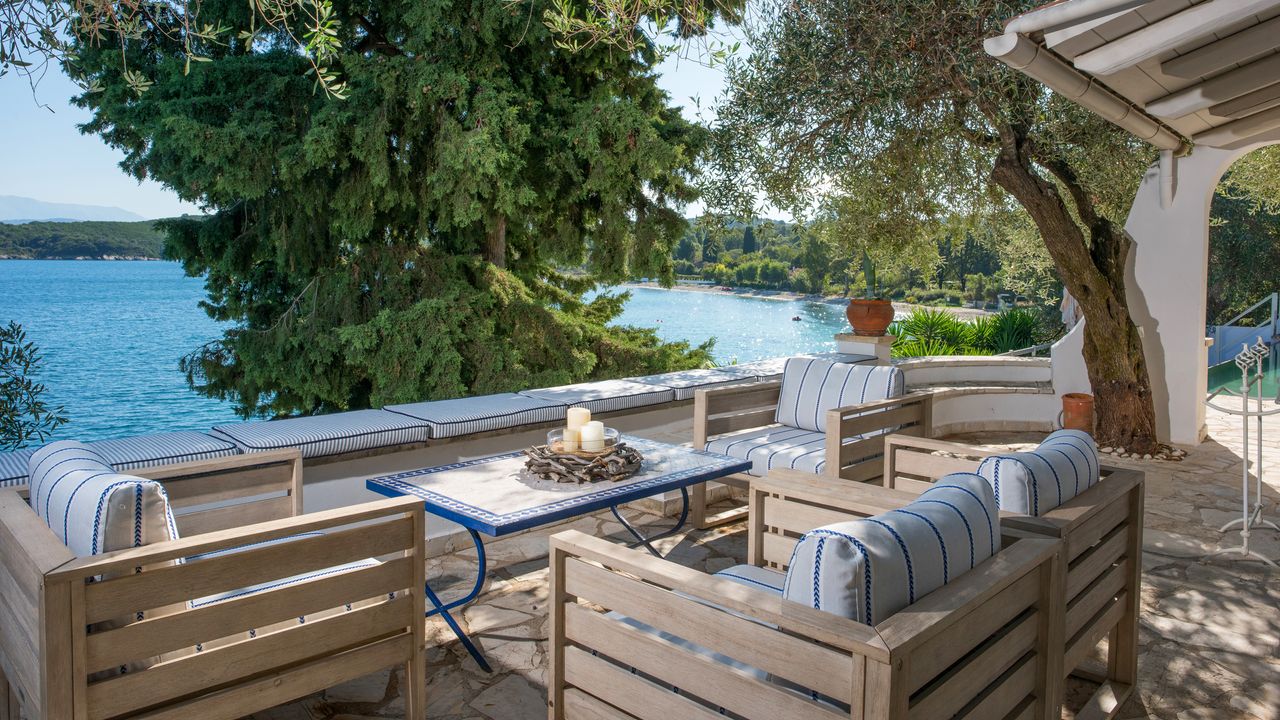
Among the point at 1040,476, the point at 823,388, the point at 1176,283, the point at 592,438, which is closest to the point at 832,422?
the point at 823,388

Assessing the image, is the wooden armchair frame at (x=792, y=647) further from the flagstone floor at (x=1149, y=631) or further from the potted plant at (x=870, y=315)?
the potted plant at (x=870, y=315)

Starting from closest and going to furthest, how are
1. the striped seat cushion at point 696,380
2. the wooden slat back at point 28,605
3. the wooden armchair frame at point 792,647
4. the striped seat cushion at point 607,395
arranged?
the wooden armchair frame at point 792,647
the wooden slat back at point 28,605
the striped seat cushion at point 607,395
the striped seat cushion at point 696,380

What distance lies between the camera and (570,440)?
290 cm

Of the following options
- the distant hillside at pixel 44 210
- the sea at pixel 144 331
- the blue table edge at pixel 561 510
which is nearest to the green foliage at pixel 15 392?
the blue table edge at pixel 561 510

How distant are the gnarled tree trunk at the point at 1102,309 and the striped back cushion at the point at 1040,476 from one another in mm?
4169

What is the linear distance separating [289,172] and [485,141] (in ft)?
5.83

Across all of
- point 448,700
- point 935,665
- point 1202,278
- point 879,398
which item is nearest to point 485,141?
point 879,398

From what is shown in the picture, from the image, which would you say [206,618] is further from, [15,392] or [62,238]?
[62,238]

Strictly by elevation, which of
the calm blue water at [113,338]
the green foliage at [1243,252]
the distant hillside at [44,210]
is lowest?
the calm blue water at [113,338]

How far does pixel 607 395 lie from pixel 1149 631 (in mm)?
2576

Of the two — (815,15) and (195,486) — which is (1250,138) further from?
(195,486)

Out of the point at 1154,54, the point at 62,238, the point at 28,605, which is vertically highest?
the point at 62,238

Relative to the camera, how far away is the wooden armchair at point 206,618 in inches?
65.0

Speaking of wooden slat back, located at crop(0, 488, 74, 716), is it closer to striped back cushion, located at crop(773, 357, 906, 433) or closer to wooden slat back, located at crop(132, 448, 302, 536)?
wooden slat back, located at crop(132, 448, 302, 536)
